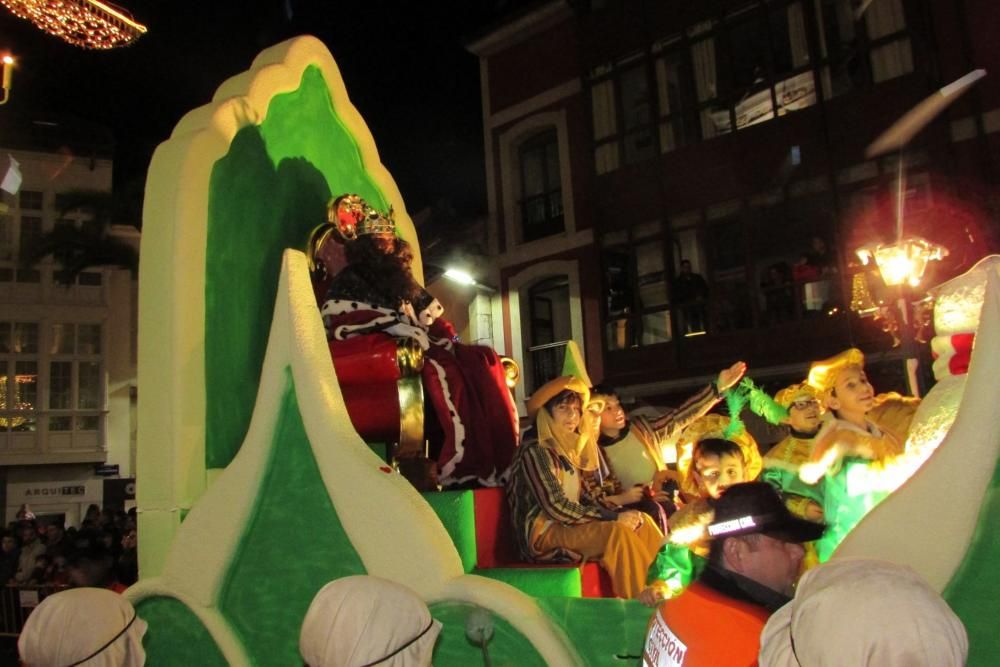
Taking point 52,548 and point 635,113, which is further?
point 635,113

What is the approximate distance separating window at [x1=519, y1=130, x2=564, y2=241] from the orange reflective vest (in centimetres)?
1436

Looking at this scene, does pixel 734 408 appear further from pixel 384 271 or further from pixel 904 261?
pixel 904 261

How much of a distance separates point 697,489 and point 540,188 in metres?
13.4

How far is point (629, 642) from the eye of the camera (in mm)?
2395

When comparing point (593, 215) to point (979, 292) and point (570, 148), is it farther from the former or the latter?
point (979, 292)

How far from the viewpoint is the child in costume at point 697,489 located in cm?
281

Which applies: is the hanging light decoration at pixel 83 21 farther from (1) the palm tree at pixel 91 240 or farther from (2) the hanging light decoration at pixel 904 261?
(1) the palm tree at pixel 91 240

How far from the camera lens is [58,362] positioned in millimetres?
23750

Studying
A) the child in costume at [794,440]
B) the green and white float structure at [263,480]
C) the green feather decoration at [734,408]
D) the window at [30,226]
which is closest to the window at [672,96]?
the green feather decoration at [734,408]

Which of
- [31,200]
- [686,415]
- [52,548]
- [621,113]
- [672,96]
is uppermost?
[31,200]

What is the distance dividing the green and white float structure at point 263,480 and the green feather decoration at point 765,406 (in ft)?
6.47

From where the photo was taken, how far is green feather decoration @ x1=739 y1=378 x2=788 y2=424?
179 inches

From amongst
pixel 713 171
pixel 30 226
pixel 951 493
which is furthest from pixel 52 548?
pixel 30 226

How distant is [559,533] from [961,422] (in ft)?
5.59
